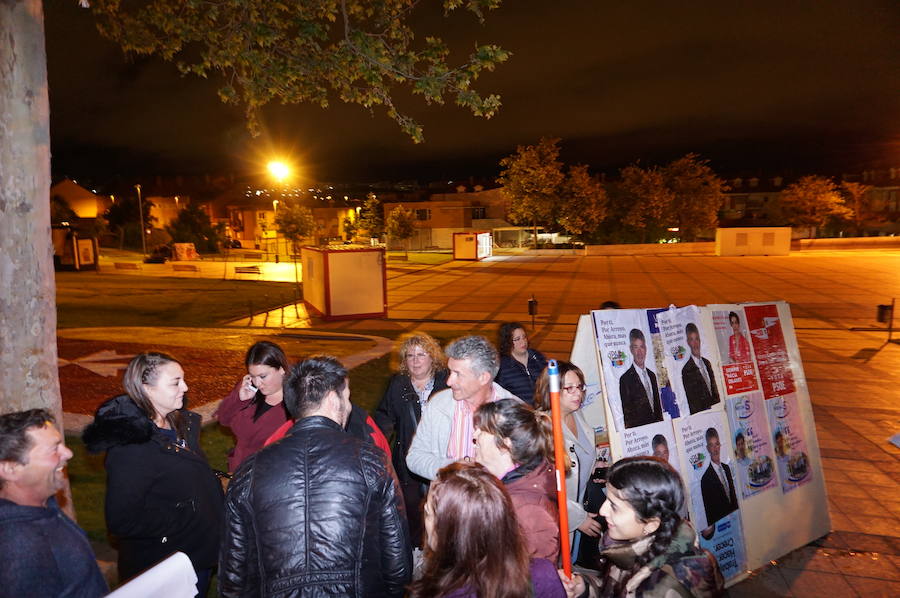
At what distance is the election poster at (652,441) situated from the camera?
353cm

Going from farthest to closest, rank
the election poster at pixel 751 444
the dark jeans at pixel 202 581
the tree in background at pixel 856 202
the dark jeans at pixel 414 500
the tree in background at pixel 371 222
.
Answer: the tree in background at pixel 371 222 < the tree in background at pixel 856 202 < the dark jeans at pixel 414 500 < the election poster at pixel 751 444 < the dark jeans at pixel 202 581

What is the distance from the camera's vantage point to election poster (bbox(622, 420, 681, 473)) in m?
3.53

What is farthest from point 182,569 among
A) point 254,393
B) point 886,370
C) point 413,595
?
point 886,370

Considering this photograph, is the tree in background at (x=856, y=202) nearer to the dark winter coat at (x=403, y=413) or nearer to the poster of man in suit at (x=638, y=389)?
the poster of man in suit at (x=638, y=389)

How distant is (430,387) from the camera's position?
162 inches

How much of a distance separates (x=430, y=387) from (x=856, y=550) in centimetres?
360

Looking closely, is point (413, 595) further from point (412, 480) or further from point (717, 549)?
point (717, 549)

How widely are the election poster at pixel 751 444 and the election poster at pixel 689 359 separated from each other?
8.6 inches

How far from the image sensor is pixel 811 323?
14812 millimetres

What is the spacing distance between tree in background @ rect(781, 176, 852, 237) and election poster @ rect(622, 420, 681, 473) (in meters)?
60.4

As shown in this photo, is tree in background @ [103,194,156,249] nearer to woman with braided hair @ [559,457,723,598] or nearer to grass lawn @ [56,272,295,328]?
grass lawn @ [56,272,295,328]

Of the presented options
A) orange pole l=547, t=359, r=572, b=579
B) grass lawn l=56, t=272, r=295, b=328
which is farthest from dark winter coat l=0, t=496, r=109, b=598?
grass lawn l=56, t=272, r=295, b=328

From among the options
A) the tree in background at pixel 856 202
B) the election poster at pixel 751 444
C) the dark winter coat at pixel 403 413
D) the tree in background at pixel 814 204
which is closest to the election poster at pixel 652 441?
the election poster at pixel 751 444

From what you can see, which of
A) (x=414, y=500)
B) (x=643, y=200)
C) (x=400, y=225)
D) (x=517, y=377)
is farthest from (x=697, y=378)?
(x=643, y=200)
